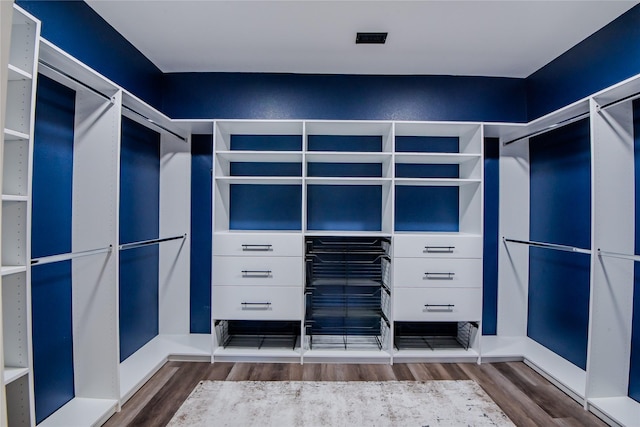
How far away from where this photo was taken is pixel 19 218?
130 centimetres

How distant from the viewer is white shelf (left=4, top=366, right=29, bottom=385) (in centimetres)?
119

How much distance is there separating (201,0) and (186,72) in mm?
1042

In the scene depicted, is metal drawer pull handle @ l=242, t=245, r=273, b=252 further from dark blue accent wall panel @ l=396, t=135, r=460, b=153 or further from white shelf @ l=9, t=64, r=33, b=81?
white shelf @ l=9, t=64, r=33, b=81

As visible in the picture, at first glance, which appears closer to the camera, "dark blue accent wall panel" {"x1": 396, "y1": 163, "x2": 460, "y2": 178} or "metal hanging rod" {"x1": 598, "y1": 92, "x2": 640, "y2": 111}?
"metal hanging rod" {"x1": 598, "y1": 92, "x2": 640, "y2": 111}

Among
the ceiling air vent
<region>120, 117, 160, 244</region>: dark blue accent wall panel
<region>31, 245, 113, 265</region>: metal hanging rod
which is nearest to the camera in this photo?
<region>31, 245, 113, 265</region>: metal hanging rod

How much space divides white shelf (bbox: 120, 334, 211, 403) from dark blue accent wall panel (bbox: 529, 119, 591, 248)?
2848 millimetres

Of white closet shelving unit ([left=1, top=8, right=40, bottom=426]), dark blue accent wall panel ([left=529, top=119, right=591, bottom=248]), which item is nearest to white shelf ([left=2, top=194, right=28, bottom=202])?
white closet shelving unit ([left=1, top=8, right=40, bottom=426])

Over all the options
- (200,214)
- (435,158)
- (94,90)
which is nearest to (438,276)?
(435,158)

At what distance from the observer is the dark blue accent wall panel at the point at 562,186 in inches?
91.2

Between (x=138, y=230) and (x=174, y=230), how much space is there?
0.36 m

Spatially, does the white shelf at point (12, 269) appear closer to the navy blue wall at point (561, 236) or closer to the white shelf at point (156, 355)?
the white shelf at point (156, 355)

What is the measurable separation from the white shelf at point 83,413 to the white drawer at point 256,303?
2.63 ft

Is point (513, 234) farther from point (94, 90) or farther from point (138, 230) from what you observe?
point (94, 90)

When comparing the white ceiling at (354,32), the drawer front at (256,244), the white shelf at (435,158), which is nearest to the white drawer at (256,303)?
the drawer front at (256,244)
